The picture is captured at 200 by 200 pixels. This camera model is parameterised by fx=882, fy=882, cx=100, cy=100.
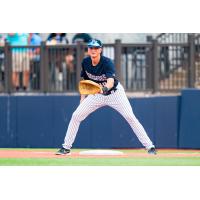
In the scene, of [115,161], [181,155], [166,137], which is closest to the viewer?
[115,161]

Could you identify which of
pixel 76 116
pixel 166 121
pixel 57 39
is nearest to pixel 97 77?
pixel 76 116

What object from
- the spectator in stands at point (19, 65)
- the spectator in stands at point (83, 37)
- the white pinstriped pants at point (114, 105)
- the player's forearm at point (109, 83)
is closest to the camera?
the player's forearm at point (109, 83)

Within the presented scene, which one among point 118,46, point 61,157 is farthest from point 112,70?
point 118,46

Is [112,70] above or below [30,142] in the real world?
above

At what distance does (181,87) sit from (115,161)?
17.8ft

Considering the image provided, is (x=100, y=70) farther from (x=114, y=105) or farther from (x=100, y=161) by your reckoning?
(x=100, y=161)

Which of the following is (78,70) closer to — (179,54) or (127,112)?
(179,54)

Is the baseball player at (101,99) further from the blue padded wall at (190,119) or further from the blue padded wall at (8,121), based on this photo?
the blue padded wall at (8,121)

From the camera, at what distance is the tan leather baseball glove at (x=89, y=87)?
42.1 ft

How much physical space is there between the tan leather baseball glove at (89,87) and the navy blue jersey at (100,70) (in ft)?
0.47

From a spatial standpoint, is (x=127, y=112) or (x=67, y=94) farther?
(x=67, y=94)

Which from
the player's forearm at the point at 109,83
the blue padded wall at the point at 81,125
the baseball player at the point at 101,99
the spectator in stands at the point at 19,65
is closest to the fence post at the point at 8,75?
the spectator in stands at the point at 19,65

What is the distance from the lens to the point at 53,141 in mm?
17344

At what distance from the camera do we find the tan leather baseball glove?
12820mm
